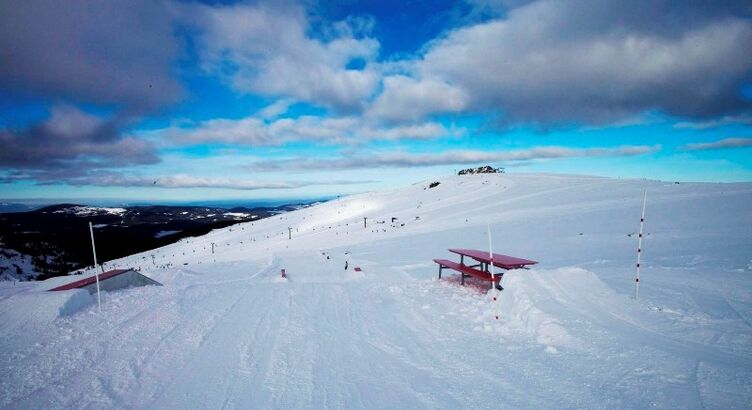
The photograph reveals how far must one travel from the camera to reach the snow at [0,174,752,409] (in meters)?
4.50

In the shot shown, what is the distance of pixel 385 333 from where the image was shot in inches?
270

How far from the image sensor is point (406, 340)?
21.3 ft

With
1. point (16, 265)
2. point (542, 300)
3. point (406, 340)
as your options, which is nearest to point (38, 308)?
point (406, 340)

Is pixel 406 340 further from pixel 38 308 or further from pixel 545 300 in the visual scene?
pixel 38 308

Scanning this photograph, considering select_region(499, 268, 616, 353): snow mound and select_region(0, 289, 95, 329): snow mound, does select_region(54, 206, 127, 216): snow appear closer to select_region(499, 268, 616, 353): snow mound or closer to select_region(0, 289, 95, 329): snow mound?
select_region(0, 289, 95, 329): snow mound

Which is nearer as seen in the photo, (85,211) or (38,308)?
(38,308)

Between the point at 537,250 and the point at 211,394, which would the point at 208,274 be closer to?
the point at 211,394

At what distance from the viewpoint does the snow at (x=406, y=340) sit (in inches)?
177

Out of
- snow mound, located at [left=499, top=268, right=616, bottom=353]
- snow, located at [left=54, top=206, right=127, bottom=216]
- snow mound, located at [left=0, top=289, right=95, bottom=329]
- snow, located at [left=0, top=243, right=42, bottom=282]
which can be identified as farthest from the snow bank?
snow, located at [left=54, top=206, right=127, bottom=216]

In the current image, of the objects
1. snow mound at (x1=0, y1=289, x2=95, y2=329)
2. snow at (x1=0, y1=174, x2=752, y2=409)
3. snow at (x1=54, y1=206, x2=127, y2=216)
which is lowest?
snow at (x1=54, y1=206, x2=127, y2=216)

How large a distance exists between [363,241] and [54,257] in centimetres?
4886

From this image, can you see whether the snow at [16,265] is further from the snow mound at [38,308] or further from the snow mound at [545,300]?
the snow mound at [545,300]

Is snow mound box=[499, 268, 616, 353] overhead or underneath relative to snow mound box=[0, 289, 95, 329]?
underneath

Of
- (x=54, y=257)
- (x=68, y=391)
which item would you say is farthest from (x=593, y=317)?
(x=54, y=257)
